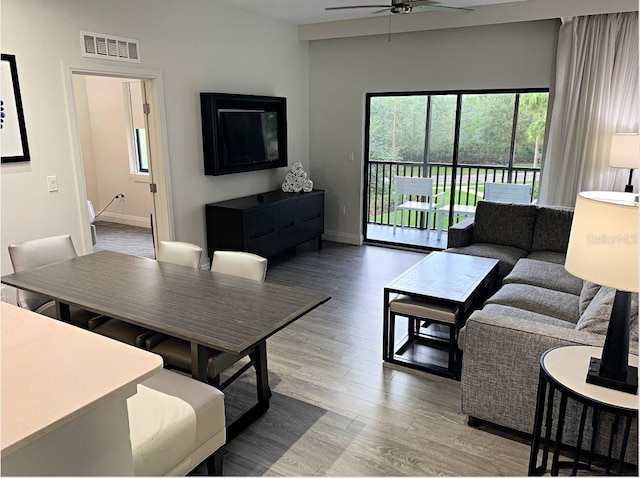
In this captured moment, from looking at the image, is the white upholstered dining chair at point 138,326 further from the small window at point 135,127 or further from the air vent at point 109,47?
the small window at point 135,127

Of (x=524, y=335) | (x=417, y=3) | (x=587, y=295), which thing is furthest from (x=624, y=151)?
(x=524, y=335)

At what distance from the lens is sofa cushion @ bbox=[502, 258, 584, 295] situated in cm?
360

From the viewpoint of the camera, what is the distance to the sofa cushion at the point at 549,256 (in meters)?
4.29

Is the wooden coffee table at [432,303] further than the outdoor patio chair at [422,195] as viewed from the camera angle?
No

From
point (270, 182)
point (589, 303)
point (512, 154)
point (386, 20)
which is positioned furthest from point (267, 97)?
point (589, 303)

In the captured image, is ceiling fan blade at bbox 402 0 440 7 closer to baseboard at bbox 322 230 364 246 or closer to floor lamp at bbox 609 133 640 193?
floor lamp at bbox 609 133 640 193

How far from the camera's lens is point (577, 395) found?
71.3 inches

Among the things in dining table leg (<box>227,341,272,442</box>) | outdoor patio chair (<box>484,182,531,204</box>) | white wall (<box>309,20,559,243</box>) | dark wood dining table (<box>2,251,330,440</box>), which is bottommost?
dining table leg (<box>227,341,272,442</box>)

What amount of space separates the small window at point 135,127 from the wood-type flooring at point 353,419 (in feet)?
15.3

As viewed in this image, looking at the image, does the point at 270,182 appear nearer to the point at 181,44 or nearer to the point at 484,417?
the point at 181,44

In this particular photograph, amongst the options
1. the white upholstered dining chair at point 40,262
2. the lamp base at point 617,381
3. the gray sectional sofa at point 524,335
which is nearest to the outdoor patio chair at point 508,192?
the gray sectional sofa at point 524,335

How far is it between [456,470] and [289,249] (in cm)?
416

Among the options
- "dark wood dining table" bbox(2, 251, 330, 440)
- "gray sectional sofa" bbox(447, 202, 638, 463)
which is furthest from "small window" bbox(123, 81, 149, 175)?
"gray sectional sofa" bbox(447, 202, 638, 463)

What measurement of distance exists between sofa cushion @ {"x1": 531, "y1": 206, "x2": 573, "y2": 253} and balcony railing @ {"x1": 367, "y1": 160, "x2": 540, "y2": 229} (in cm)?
128
